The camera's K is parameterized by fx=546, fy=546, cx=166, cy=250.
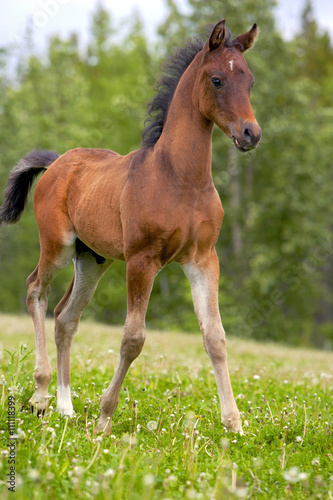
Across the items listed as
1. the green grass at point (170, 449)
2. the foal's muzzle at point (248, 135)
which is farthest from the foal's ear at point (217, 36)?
the green grass at point (170, 449)

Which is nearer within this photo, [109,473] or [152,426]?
[109,473]

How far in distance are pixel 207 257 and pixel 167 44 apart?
2122 centimetres

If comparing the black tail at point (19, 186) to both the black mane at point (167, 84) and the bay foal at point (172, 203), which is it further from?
the black mane at point (167, 84)

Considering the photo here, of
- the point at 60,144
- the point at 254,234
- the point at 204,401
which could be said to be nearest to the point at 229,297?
the point at 254,234

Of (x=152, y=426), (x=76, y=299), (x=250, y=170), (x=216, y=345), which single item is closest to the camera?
(x=152, y=426)

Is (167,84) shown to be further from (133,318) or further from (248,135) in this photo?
Result: (133,318)

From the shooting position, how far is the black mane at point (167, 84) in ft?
16.0

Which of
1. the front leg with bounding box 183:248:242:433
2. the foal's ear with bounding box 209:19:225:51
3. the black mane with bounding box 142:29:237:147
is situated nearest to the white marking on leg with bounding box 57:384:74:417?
the front leg with bounding box 183:248:242:433

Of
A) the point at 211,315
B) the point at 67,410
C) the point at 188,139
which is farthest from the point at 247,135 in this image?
the point at 67,410

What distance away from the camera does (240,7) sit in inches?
866

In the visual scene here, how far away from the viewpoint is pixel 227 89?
4.23 meters

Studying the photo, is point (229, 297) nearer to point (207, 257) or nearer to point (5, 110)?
point (5, 110)

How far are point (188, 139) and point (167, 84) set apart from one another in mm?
721

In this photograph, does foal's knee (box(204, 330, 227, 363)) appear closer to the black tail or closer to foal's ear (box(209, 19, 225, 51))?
foal's ear (box(209, 19, 225, 51))
